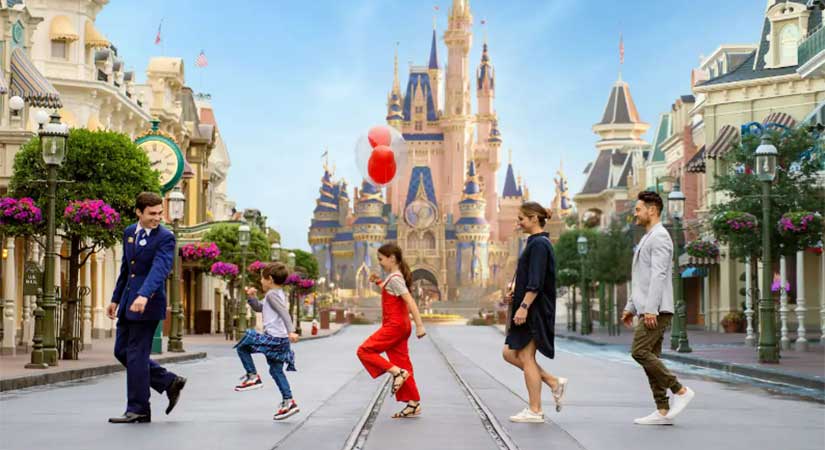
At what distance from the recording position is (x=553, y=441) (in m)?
10.2

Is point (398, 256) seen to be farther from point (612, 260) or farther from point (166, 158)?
point (612, 260)

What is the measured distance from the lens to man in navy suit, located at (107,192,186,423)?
1105 centimetres

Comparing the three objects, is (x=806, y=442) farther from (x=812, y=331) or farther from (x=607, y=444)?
(x=812, y=331)

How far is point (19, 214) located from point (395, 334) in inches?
547

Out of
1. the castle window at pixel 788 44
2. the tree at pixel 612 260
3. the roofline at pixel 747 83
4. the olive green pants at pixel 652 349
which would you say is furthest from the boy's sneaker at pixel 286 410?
the tree at pixel 612 260

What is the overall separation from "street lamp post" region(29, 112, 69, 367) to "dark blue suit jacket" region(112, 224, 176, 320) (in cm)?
1007

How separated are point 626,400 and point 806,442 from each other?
5161 millimetres

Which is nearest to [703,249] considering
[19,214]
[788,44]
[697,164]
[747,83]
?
[788,44]

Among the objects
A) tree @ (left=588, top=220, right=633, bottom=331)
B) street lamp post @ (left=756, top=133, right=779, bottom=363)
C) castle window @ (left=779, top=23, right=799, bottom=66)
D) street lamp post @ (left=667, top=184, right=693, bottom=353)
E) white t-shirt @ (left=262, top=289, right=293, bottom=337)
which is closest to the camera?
white t-shirt @ (left=262, top=289, right=293, bottom=337)

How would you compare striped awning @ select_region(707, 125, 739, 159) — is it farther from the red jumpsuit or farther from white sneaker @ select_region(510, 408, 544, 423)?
white sneaker @ select_region(510, 408, 544, 423)

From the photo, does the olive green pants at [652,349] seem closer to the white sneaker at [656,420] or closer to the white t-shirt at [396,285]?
the white sneaker at [656,420]

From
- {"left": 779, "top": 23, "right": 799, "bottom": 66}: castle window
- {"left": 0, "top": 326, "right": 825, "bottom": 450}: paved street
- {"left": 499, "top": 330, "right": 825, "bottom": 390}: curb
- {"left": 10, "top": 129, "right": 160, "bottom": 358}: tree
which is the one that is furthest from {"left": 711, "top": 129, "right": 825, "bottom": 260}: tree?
{"left": 779, "top": 23, "right": 799, "bottom": 66}: castle window

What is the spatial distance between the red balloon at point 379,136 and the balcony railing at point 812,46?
10948mm

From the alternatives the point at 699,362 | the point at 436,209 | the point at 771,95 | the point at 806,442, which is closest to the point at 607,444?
the point at 806,442
